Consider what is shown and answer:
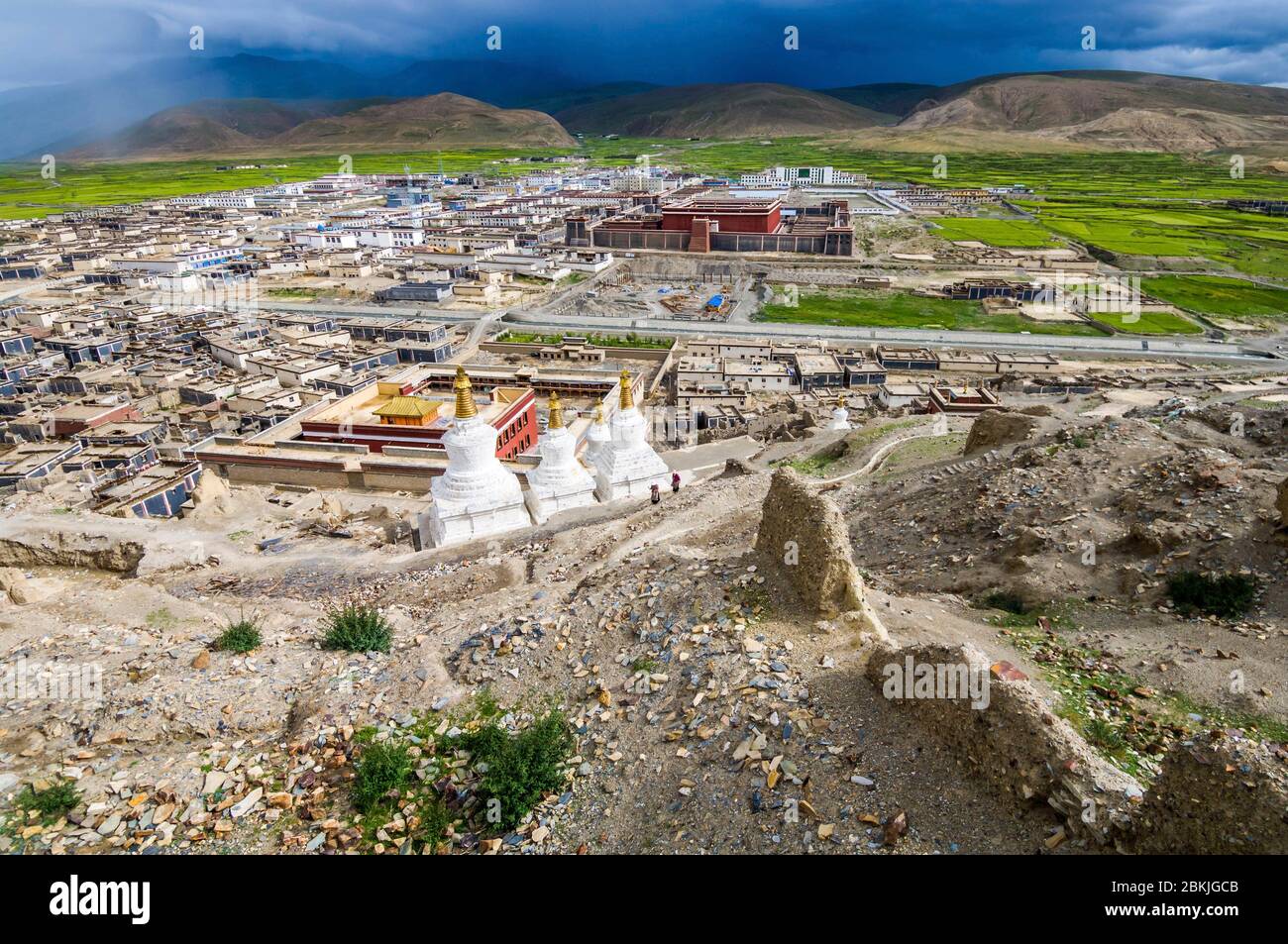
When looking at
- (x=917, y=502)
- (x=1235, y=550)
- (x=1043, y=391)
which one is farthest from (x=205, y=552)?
(x=1043, y=391)

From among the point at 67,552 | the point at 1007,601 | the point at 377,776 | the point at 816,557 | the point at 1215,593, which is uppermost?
the point at 816,557

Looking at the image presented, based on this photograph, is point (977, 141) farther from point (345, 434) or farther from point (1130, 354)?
point (345, 434)

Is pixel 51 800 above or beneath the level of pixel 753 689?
beneath

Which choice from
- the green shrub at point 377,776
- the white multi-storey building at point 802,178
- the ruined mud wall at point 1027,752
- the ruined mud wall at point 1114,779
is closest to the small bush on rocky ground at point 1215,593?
the ruined mud wall at point 1114,779

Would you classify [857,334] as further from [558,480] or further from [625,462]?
[558,480]

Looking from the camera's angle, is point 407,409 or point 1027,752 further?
point 407,409

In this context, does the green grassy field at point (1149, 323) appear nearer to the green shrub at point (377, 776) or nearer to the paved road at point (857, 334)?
the paved road at point (857, 334)

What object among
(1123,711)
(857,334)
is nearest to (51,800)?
(1123,711)
